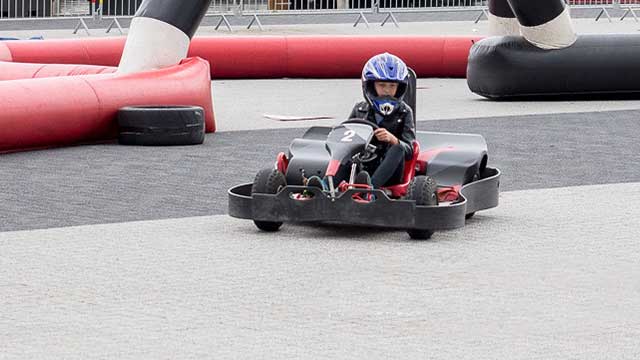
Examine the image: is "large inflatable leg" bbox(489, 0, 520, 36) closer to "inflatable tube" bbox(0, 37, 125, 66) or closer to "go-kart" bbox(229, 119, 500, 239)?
"inflatable tube" bbox(0, 37, 125, 66)

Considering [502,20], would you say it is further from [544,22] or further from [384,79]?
[384,79]

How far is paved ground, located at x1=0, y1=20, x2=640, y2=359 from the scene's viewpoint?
17.3ft

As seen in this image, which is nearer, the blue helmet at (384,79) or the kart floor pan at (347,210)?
the kart floor pan at (347,210)

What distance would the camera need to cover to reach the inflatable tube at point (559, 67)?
619 inches

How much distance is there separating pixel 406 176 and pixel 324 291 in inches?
73.8

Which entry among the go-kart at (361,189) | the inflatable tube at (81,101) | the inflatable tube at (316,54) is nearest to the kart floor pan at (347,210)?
the go-kart at (361,189)

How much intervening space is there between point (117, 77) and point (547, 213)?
498 centimetres

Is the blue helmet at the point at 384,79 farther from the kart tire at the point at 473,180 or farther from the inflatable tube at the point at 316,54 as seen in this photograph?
the inflatable tube at the point at 316,54

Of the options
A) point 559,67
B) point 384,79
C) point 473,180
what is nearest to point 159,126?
point 384,79

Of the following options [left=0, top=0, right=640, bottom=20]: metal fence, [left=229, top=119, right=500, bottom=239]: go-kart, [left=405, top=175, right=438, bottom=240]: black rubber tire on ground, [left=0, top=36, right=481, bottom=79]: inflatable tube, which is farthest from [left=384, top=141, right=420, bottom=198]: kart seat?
[left=0, top=0, right=640, bottom=20]: metal fence

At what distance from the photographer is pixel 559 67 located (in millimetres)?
15766

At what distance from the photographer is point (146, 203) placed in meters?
8.68

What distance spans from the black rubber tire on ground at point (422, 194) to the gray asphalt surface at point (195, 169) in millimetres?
1453

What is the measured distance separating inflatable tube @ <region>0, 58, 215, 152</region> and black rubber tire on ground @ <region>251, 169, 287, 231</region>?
12.4 feet
